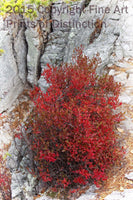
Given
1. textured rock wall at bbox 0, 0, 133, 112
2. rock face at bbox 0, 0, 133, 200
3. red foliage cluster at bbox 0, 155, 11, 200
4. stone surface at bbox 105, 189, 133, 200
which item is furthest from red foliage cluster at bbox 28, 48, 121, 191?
textured rock wall at bbox 0, 0, 133, 112

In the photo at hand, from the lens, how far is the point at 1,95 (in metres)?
6.27

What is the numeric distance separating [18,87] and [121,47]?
3717mm

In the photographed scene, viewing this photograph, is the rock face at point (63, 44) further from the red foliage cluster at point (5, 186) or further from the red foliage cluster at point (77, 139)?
the red foliage cluster at point (77, 139)

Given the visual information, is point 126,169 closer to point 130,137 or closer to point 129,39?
point 130,137

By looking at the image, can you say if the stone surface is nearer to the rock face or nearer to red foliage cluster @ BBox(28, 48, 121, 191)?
red foliage cluster @ BBox(28, 48, 121, 191)

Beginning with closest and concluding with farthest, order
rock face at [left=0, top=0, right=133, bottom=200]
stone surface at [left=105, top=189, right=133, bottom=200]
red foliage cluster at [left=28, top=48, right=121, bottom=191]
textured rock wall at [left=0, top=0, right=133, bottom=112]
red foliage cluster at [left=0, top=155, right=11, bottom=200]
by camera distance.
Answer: stone surface at [left=105, top=189, right=133, bottom=200] → red foliage cluster at [left=28, top=48, right=121, bottom=191] → red foliage cluster at [left=0, top=155, right=11, bottom=200] → rock face at [left=0, top=0, right=133, bottom=200] → textured rock wall at [left=0, top=0, right=133, bottom=112]

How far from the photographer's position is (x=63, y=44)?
7.21 m

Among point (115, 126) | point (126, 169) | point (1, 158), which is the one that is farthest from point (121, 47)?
point (1, 158)

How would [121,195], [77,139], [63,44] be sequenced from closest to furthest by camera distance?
[121,195] < [77,139] < [63,44]

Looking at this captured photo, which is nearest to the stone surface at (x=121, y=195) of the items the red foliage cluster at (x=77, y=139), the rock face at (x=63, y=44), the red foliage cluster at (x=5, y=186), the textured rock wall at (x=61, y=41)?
the red foliage cluster at (x=77, y=139)

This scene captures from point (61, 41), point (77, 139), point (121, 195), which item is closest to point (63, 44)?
point (61, 41)

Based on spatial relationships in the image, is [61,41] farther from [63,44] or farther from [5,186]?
[5,186]

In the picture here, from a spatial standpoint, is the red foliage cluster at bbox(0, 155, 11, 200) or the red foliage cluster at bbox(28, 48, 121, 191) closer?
the red foliage cluster at bbox(28, 48, 121, 191)

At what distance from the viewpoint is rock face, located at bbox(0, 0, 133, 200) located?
17.1 ft
